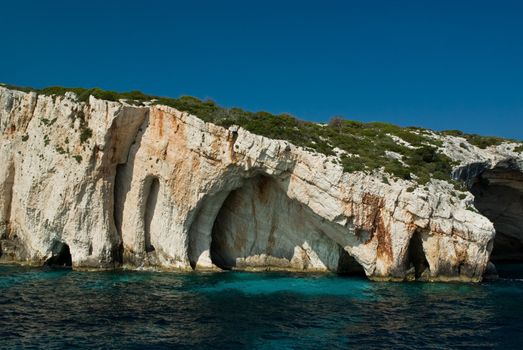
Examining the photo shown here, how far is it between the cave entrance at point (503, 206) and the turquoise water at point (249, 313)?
17069 mm

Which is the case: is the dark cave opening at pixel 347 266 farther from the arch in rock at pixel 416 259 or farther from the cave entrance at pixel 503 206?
the cave entrance at pixel 503 206

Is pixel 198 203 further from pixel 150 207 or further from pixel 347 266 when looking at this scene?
pixel 347 266

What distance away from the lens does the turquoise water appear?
19.2 m

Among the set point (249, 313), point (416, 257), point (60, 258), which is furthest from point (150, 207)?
point (416, 257)

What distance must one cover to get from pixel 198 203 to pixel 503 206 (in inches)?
1374

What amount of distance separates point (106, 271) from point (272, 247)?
14.1 meters

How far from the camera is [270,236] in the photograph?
3975 cm

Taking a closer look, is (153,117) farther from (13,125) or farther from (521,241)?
(521,241)

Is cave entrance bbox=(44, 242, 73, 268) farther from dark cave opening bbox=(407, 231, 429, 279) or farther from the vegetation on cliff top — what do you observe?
dark cave opening bbox=(407, 231, 429, 279)

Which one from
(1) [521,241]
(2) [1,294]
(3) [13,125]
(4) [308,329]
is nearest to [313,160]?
(4) [308,329]

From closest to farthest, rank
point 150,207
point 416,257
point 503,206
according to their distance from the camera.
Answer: point 416,257
point 150,207
point 503,206

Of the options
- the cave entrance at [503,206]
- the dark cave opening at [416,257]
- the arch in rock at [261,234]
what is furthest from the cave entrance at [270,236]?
the cave entrance at [503,206]

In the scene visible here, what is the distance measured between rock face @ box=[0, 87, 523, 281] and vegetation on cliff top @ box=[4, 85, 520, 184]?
101 centimetres

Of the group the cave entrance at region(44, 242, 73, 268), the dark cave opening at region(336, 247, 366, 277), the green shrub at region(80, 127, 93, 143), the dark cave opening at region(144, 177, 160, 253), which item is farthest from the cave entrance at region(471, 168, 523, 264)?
the cave entrance at region(44, 242, 73, 268)
